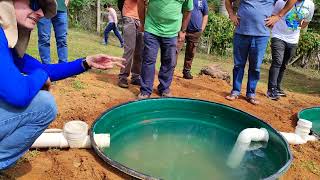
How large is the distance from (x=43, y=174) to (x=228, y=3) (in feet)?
11.4

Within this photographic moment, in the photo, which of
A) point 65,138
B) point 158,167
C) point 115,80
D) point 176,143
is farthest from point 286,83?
point 65,138

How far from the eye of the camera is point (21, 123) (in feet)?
7.35

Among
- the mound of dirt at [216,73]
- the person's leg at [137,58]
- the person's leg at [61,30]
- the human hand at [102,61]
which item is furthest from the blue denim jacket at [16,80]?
the mound of dirt at [216,73]

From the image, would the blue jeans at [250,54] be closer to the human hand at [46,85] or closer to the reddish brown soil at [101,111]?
the reddish brown soil at [101,111]

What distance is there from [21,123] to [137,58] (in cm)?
319

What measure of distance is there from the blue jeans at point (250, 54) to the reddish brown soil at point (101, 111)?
0.32 metres

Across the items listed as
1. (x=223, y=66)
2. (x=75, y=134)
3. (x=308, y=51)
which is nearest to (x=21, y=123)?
(x=75, y=134)

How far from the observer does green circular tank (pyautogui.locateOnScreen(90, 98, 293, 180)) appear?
11.2 feet

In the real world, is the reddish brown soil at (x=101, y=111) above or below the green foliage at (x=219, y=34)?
above

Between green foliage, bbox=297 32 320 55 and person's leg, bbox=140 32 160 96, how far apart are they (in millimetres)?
7145

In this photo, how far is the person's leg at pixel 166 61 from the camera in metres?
4.70

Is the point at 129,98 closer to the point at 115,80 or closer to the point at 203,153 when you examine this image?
the point at 115,80

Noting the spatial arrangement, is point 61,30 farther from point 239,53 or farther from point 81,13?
point 81,13

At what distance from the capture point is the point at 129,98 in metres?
4.82
